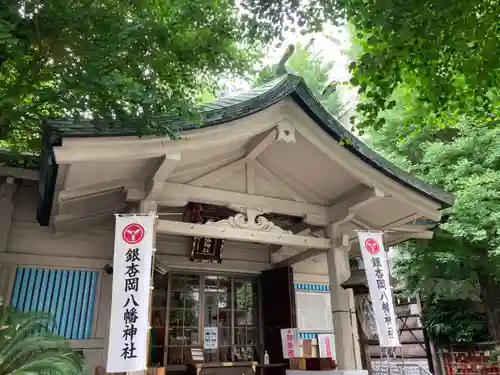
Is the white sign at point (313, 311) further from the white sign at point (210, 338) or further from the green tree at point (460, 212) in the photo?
the green tree at point (460, 212)

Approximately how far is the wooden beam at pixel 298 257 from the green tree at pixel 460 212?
337cm

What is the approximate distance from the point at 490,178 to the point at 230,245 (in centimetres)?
648

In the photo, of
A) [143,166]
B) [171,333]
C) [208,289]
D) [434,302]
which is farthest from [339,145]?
[434,302]

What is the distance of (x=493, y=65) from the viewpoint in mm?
4445

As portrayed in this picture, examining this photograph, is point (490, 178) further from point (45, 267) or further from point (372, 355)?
point (45, 267)

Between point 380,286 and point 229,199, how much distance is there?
2825mm

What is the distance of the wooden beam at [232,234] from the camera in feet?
20.1

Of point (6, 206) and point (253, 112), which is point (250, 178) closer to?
point (253, 112)

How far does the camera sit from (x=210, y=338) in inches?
328

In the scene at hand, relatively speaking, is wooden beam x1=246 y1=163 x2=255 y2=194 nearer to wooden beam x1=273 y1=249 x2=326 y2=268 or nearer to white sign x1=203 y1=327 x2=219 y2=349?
wooden beam x1=273 y1=249 x2=326 y2=268

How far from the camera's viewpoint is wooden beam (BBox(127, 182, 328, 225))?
20.4 ft

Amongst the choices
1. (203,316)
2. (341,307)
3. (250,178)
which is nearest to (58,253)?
(203,316)

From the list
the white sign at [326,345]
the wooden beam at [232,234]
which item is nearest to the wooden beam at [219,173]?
the wooden beam at [232,234]

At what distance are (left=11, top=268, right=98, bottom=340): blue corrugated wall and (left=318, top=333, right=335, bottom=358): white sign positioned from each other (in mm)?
4698
